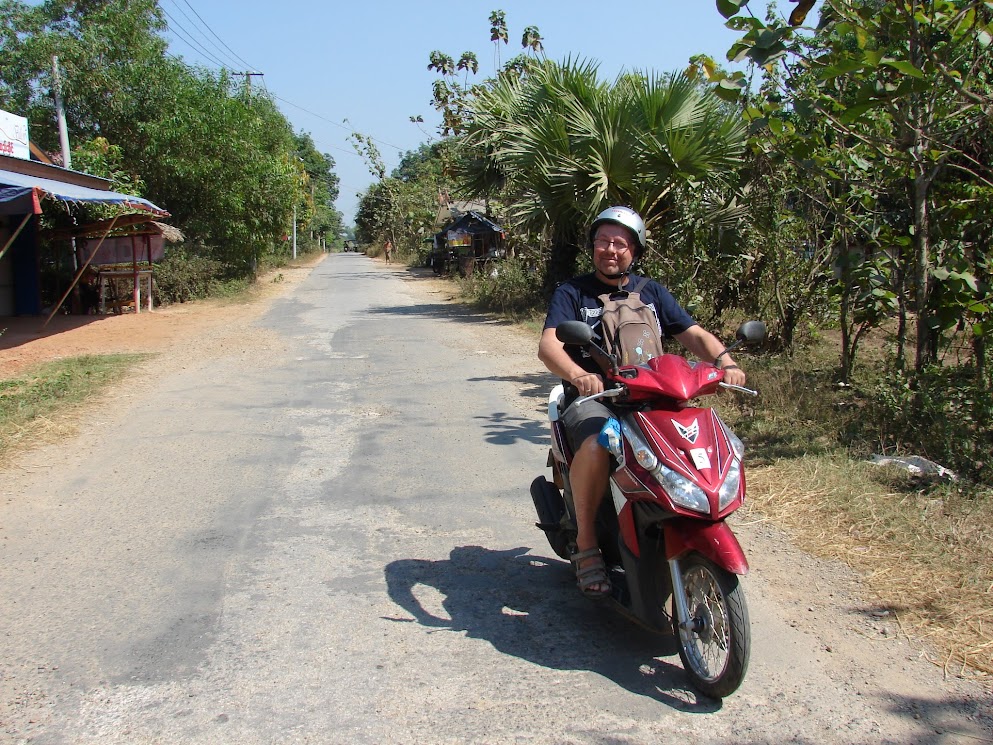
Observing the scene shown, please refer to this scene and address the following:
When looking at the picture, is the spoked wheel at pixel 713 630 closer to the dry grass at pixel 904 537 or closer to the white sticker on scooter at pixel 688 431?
the white sticker on scooter at pixel 688 431

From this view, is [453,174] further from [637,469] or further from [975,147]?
[637,469]

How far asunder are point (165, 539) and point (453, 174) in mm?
14293

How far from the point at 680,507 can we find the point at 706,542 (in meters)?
0.17

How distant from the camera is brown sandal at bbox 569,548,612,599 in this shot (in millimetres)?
3549

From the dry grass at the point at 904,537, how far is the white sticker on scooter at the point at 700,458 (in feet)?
4.50

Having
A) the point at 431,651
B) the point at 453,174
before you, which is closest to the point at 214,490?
the point at 431,651

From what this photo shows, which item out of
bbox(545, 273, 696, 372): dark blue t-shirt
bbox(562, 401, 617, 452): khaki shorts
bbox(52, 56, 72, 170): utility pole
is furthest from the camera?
bbox(52, 56, 72, 170): utility pole

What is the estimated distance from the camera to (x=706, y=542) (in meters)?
3.04

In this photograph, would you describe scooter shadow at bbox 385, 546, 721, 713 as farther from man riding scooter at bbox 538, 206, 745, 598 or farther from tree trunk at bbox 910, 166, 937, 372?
tree trunk at bbox 910, 166, 937, 372

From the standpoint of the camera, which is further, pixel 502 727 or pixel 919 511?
pixel 919 511

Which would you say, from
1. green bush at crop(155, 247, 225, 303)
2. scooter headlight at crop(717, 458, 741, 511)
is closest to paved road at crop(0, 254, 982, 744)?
scooter headlight at crop(717, 458, 741, 511)

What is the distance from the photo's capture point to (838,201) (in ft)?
24.7

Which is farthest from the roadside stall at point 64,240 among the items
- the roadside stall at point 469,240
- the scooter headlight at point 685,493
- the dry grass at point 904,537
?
the roadside stall at point 469,240

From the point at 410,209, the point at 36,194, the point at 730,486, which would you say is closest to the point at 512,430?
the point at 730,486
